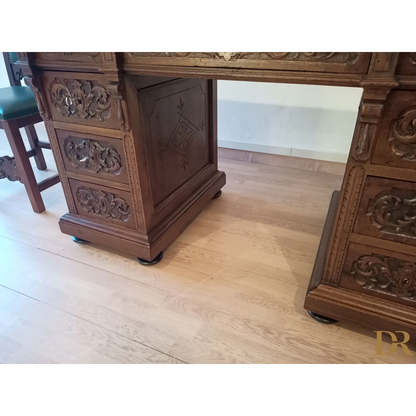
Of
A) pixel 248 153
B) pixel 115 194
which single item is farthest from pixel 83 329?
pixel 248 153

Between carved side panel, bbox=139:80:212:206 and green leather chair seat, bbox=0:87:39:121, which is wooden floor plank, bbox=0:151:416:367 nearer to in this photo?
carved side panel, bbox=139:80:212:206

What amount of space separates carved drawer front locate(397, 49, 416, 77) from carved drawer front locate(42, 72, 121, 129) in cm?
77

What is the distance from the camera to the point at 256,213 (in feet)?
5.37

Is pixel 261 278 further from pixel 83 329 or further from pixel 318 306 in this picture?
pixel 83 329

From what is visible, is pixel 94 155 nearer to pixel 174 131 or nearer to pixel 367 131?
pixel 174 131

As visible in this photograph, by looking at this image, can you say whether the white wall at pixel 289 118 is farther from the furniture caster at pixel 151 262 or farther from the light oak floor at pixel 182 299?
the furniture caster at pixel 151 262

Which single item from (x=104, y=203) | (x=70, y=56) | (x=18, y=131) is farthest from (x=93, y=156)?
(x=18, y=131)

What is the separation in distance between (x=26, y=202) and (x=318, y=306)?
5.16 ft

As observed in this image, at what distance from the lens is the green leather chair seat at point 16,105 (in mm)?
1411

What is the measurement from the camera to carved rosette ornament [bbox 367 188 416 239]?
811 mm

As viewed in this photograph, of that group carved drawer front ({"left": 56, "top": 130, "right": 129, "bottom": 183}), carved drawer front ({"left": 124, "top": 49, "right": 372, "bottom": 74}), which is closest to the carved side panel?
carved drawer front ({"left": 56, "top": 130, "right": 129, "bottom": 183})

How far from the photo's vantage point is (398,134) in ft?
2.48

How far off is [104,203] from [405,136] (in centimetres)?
102

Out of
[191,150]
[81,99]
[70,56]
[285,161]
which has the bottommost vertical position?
[285,161]
